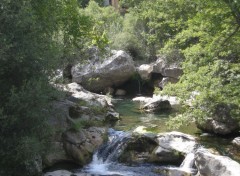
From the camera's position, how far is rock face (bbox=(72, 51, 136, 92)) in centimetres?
2752

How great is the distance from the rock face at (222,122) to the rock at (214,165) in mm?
3680

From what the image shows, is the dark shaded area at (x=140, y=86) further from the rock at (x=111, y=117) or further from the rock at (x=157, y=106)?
the rock at (x=111, y=117)

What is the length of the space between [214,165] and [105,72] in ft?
59.3

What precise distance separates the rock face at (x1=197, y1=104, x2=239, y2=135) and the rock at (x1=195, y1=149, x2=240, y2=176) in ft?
12.1

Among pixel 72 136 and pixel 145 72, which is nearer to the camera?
pixel 72 136

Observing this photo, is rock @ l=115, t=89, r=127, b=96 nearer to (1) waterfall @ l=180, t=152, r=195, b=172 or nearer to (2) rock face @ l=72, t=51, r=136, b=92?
(2) rock face @ l=72, t=51, r=136, b=92

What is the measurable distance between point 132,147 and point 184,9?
712 cm

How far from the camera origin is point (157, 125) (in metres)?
17.1

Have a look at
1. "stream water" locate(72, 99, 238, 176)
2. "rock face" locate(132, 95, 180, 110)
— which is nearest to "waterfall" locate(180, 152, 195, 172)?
"stream water" locate(72, 99, 238, 176)

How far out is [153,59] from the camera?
33.6 m

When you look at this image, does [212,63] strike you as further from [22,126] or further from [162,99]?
[162,99]

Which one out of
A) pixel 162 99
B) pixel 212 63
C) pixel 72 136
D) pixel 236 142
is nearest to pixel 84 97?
pixel 72 136

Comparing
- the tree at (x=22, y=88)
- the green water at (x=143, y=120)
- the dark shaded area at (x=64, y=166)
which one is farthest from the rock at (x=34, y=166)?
the green water at (x=143, y=120)

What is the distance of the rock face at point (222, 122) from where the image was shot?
14.2 m
